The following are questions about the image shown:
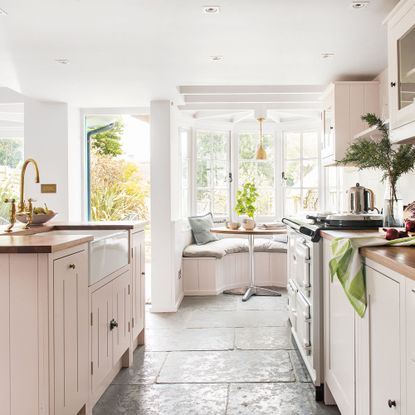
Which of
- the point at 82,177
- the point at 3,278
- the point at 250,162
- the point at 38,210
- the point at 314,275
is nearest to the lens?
the point at 3,278

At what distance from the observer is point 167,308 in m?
4.66

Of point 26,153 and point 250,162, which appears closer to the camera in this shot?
point 26,153

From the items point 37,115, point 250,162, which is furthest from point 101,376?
point 250,162

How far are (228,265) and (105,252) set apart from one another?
126 inches

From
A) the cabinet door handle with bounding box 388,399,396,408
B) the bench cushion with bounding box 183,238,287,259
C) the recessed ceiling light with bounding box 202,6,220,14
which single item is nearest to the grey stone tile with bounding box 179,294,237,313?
the bench cushion with bounding box 183,238,287,259

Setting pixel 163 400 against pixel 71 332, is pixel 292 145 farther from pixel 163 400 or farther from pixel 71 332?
pixel 71 332

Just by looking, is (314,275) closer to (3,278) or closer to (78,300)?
(78,300)

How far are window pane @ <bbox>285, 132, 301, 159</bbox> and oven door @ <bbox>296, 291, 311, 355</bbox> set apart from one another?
3.42m

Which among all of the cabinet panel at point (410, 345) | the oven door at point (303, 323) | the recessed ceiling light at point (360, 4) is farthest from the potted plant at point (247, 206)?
the cabinet panel at point (410, 345)

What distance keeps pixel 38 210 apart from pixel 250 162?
12.5ft

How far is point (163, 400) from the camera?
100 inches

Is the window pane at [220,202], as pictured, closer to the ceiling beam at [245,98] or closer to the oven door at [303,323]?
the ceiling beam at [245,98]

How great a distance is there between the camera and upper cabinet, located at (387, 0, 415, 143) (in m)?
2.12

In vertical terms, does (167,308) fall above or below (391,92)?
below
